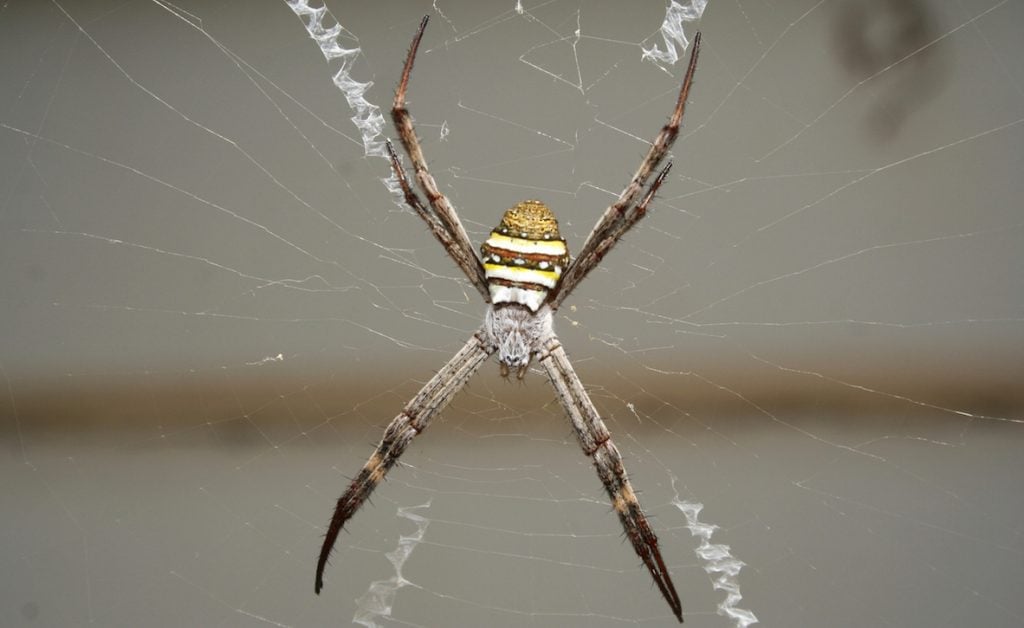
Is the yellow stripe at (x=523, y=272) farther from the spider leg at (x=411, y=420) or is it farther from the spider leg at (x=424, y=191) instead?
the spider leg at (x=411, y=420)

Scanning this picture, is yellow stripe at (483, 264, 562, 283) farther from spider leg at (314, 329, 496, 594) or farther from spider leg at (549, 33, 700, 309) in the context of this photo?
spider leg at (314, 329, 496, 594)

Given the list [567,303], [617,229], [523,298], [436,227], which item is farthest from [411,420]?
[617,229]

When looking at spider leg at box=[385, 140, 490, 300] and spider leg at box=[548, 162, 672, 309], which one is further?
spider leg at box=[385, 140, 490, 300]

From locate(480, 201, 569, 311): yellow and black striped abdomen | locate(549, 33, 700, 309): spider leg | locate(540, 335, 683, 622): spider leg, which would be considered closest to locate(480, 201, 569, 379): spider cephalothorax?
locate(480, 201, 569, 311): yellow and black striped abdomen

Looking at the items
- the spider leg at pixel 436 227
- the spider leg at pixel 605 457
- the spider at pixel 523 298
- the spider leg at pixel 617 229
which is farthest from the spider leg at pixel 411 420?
the spider leg at pixel 617 229

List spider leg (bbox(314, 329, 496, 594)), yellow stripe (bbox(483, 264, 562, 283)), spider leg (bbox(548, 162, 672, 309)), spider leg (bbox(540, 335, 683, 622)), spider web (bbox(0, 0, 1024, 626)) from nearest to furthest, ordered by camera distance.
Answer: spider leg (bbox(548, 162, 672, 309)) < yellow stripe (bbox(483, 264, 562, 283)) < spider leg (bbox(540, 335, 683, 622)) < spider leg (bbox(314, 329, 496, 594)) < spider web (bbox(0, 0, 1024, 626))

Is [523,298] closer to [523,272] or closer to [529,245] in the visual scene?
[523,272]
